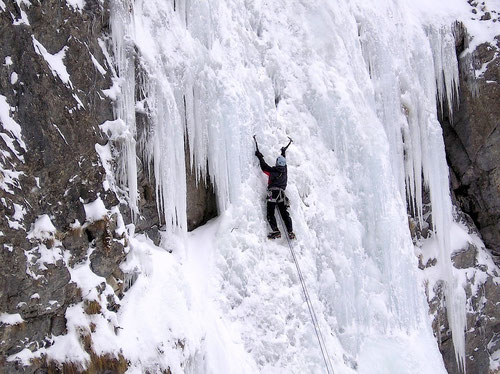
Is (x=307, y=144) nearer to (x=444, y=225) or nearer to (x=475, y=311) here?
(x=444, y=225)

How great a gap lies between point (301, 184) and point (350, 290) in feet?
5.61

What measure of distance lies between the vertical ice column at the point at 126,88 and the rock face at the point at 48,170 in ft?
0.85

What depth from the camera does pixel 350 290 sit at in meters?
7.74

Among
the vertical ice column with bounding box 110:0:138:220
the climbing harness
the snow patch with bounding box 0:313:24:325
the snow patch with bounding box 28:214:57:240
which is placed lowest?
the snow patch with bounding box 0:313:24:325

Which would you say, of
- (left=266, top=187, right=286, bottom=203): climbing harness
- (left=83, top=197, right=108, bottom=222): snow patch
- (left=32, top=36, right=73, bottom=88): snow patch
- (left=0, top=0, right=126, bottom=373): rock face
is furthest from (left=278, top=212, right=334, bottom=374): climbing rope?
(left=32, top=36, right=73, bottom=88): snow patch

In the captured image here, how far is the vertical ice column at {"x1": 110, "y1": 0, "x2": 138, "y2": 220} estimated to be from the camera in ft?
19.0

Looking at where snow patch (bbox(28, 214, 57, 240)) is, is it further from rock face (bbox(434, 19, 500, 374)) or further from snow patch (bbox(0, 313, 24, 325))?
rock face (bbox(434, 19, 500, 374))

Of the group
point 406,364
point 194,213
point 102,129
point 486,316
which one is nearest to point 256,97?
point 194,213

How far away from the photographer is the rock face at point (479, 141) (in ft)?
36.5

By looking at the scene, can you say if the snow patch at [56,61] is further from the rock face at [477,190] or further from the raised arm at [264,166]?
the rock face at [477,190]

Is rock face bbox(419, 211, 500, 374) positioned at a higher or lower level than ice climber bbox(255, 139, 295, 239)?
lower

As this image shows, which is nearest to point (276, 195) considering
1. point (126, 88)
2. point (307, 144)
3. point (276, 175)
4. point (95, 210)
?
point (276, 175)

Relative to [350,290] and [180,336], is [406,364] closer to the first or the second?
[350,290]

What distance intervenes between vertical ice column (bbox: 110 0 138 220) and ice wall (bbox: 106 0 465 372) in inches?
0.6
